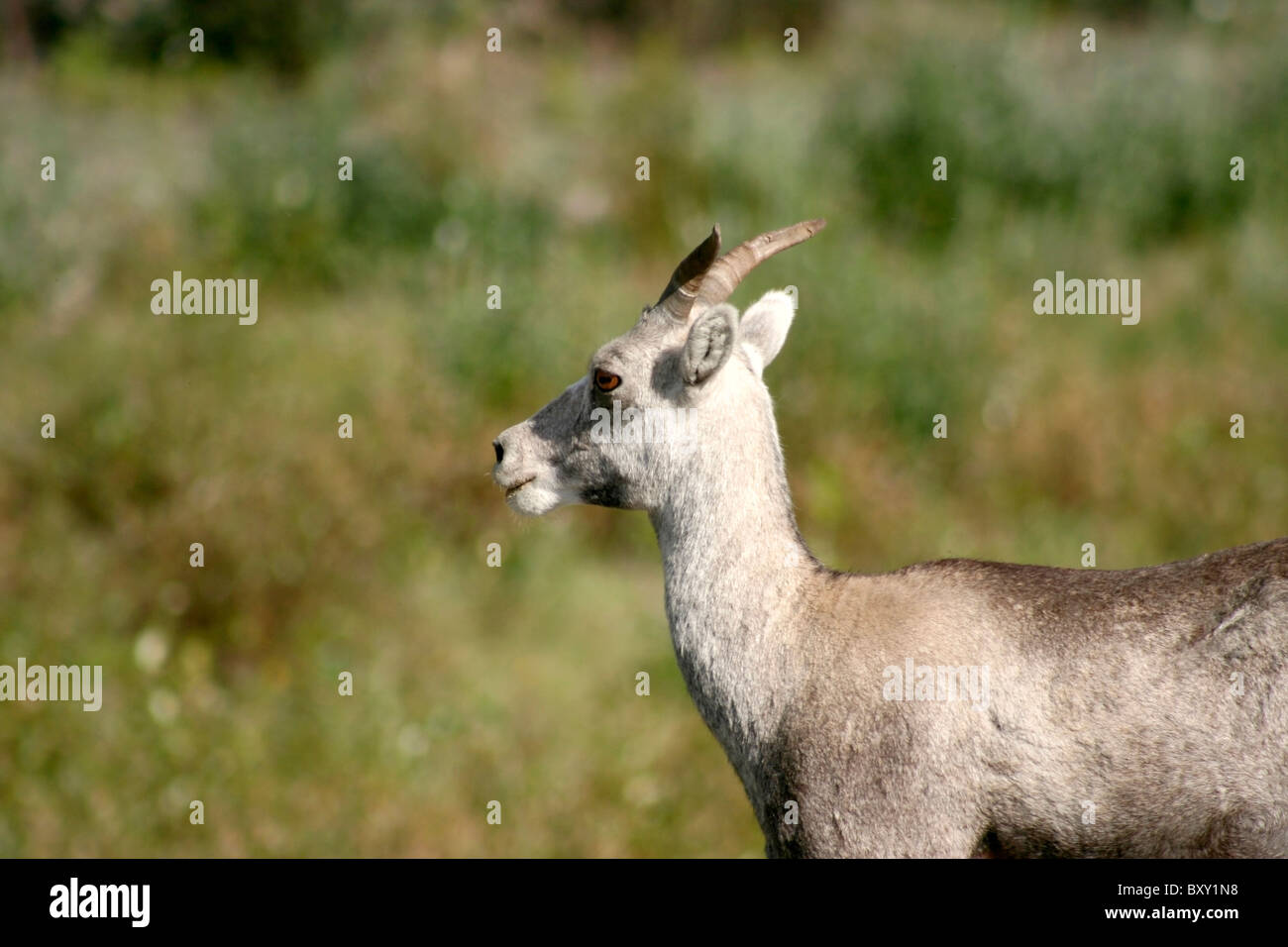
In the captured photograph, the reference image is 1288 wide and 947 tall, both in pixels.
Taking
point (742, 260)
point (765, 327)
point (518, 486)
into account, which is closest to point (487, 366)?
point (765, 327)

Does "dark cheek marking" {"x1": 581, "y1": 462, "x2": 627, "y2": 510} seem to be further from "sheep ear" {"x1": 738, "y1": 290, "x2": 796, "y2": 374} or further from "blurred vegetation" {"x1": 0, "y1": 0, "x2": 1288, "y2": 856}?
"blurred vegetation" {"x1": 0, "y1": 0, "x2": 1288, "y2": 856}

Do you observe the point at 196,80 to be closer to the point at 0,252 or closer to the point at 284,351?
the point at 0,252

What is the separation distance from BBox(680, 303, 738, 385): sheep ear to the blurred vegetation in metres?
7.41

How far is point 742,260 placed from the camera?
20.2 feet

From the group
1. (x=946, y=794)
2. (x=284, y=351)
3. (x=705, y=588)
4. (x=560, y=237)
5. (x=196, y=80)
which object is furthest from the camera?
(x=196, y=80)

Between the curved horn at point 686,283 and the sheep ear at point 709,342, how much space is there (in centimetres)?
23

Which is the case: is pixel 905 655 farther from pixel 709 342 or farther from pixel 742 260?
pixel 742 260

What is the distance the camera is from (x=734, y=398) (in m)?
6.12

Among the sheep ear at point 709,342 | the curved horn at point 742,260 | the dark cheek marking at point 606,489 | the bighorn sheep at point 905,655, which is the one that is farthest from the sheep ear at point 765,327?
the dark cheek marking at point 606,489

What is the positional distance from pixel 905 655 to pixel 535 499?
1.83 metres

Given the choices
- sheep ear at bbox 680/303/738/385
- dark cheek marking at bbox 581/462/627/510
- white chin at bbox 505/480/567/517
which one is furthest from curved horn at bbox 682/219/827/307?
white chin at bbox 505/480/567/517

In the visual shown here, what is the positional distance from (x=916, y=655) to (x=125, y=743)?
9.66 meters

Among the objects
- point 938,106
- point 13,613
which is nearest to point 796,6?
point 938,106

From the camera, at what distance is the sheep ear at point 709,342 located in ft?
18.9
